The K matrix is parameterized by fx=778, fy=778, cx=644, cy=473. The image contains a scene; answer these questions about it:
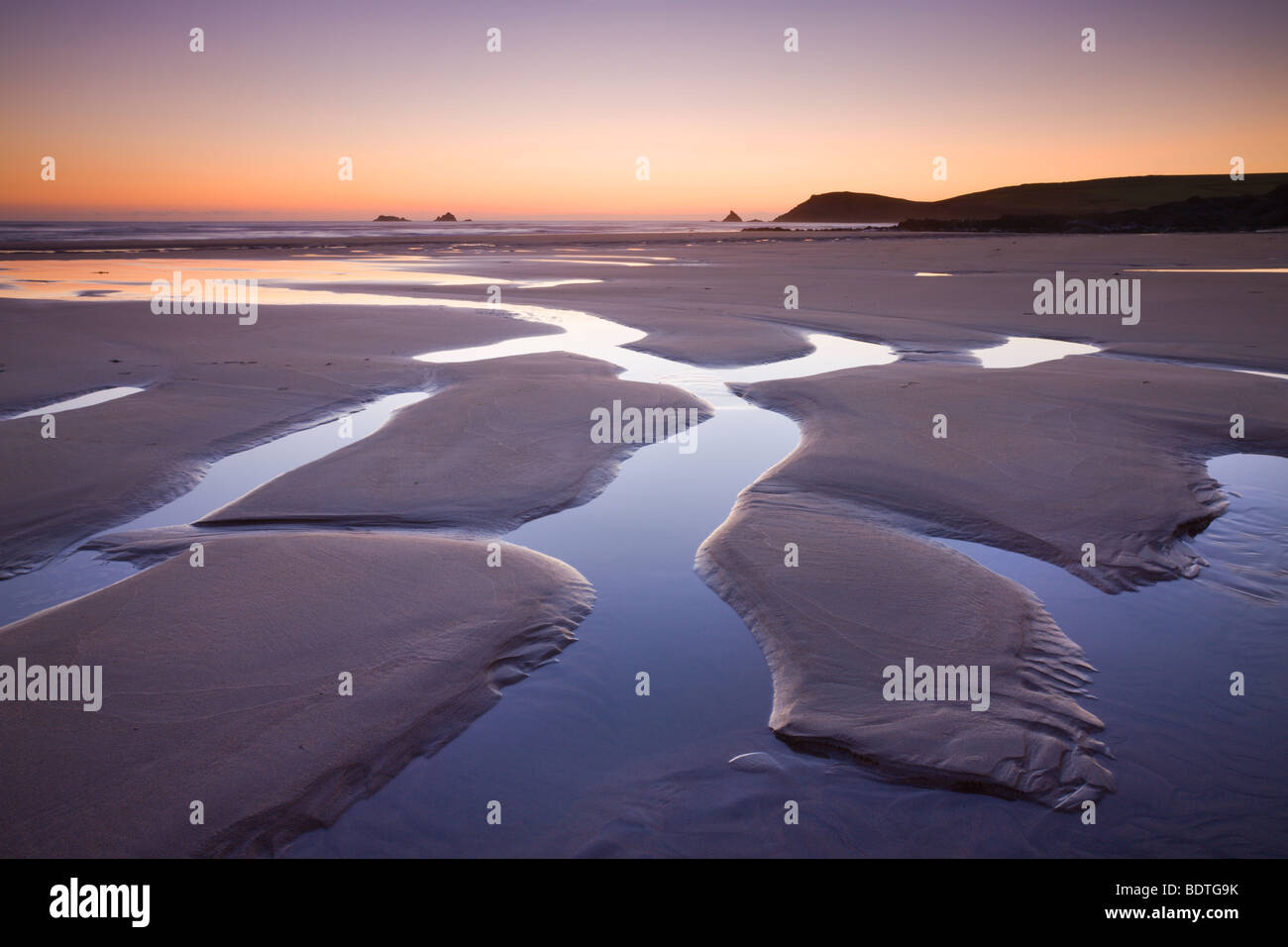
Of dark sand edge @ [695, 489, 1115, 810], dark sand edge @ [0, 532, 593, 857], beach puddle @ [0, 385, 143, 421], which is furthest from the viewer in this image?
beach puddle @ [0, 385, 143, 421]

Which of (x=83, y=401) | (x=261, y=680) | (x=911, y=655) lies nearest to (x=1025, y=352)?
(x=911, y=655)

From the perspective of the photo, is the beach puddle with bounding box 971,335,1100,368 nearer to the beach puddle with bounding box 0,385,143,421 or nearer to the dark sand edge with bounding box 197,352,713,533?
the dark sand edge with bounding box 197,352,713,533

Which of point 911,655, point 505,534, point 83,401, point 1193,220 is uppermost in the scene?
point 1193,220

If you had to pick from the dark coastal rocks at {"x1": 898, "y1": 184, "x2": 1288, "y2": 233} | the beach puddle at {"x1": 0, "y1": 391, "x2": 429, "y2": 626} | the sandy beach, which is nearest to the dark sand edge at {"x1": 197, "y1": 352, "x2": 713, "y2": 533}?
the sandy beach

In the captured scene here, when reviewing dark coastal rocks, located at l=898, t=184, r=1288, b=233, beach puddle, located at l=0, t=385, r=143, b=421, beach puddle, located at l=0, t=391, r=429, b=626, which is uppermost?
dark coastal rocks, located at l=898, t=184, r=1288, b=233

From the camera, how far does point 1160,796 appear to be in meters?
2.83

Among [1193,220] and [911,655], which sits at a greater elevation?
[1193,220]

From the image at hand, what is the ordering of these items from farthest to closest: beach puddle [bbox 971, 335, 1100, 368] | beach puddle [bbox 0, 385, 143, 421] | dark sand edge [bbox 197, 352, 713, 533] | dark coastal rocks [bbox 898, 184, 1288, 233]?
dark coastal rocks [bbox 898, 184, 1288, 233] → beach puddle [bbox 971, 335, 1100, 368] → beach puddle [bbox 0, 385, 143, 421] → dark sand edge [bbox 197, 352, 713, 533]

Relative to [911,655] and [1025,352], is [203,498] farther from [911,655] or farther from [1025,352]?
[1025,352]

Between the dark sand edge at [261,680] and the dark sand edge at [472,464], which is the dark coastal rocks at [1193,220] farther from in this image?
the dark sand edge at [261,680]

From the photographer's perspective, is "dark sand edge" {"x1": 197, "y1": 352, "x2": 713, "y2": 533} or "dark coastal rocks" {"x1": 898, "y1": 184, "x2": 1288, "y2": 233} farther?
"dark coastal rocks" {"x1": 898, "y1": 184, "x2": 1288, "y2": 233}
